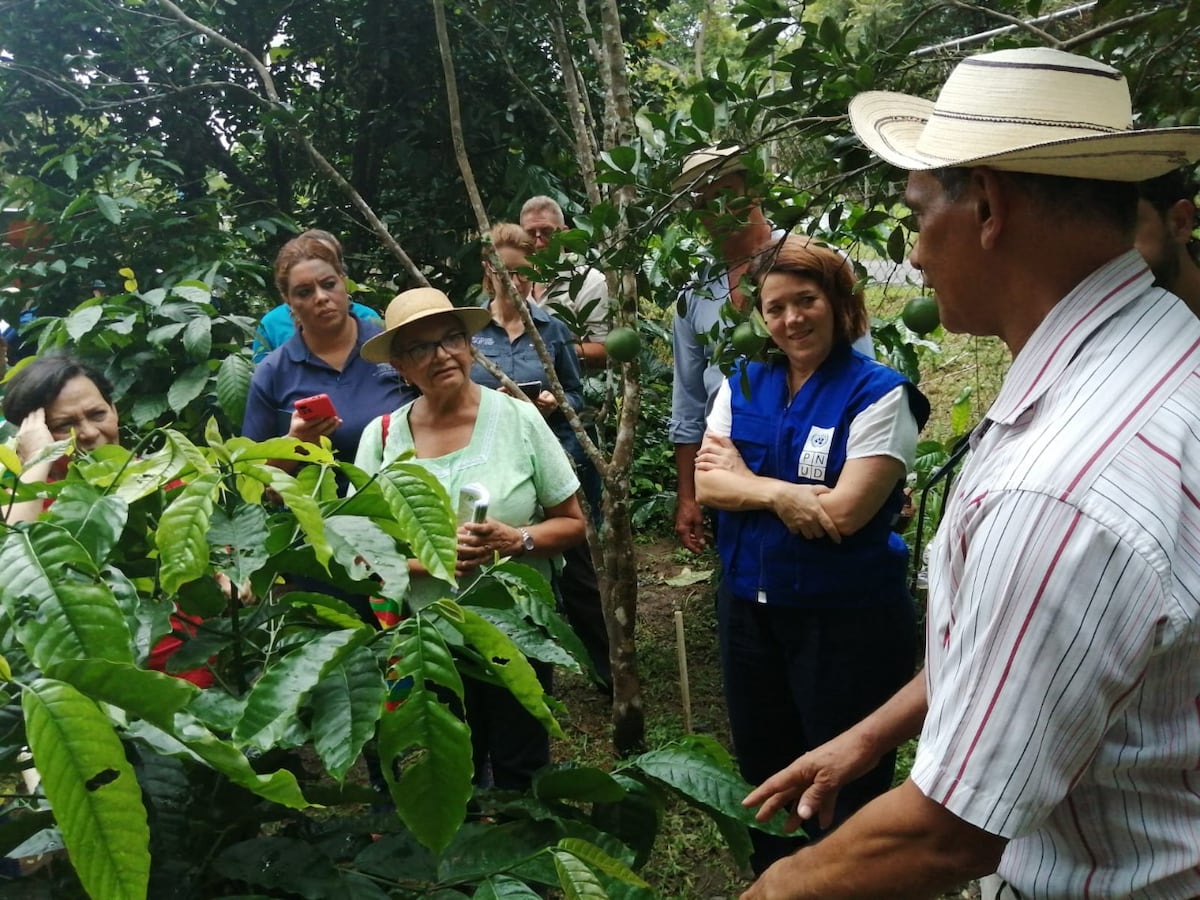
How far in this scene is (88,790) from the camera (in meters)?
0.75

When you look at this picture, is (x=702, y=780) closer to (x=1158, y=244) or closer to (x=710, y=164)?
(x=710, y=164)

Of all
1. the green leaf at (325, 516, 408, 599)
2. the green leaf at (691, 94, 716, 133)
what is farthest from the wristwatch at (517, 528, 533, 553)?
the green leaf at (325, 516, 408, 599)

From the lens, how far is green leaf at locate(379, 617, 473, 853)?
3.22 feet

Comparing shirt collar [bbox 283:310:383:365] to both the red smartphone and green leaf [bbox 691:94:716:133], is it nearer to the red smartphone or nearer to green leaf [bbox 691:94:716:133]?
the red smartphone

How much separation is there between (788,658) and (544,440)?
2.78ft

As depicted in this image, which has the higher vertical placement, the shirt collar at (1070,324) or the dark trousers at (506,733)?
the shirt collar at (1070,324)

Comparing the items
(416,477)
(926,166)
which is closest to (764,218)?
(926,166)

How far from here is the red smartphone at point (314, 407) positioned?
2.75 metres

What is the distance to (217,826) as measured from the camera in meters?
1.09

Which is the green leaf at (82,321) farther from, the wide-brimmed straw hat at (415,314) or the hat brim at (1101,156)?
the hat brim at (1101,156)

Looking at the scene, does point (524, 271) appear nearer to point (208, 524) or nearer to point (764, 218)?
point (208, 524)

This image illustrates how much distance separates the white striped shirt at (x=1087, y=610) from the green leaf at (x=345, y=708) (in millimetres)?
582

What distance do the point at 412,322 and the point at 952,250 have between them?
1.68 metres

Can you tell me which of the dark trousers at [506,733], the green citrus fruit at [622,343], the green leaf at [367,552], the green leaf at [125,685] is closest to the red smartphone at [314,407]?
the dark trousers at [506,733]
